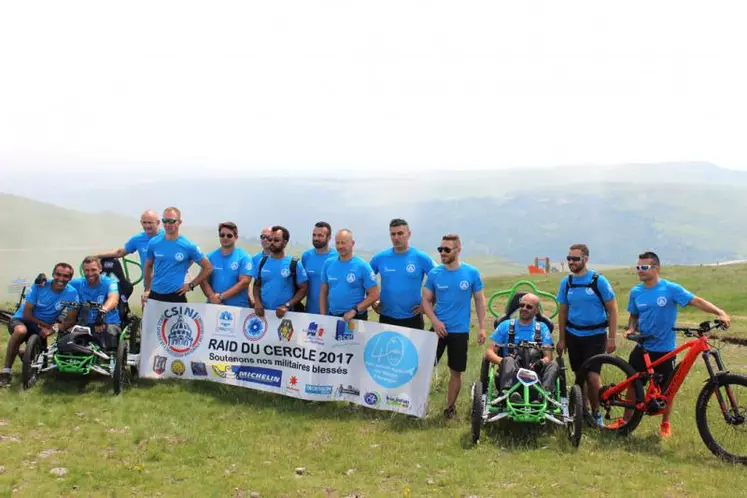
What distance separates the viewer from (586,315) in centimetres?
911

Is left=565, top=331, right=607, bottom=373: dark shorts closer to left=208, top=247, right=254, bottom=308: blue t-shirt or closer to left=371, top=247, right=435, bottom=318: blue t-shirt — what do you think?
left=371, top=247, right=435, bottom=318: blue t-shirt

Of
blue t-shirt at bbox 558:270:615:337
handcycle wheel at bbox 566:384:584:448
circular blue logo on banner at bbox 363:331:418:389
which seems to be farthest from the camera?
circular blue logo on banner at bbox 363:331:418:389

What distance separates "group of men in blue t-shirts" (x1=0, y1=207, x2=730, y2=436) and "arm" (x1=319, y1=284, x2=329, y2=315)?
0.02 meters

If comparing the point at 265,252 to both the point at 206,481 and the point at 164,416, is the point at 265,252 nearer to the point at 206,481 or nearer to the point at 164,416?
the point at 164,416

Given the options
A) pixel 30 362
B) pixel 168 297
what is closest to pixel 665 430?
pixel 168 297

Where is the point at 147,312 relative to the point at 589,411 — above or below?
above

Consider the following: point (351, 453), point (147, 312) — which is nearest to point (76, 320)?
point (147, 312)

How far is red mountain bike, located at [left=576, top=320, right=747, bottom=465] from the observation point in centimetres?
788

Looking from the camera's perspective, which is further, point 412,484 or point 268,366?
point 268,366

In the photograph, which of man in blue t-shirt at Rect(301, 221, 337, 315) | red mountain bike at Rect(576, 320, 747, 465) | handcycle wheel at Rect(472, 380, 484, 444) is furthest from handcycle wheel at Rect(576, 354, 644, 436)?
man in blue t-shirt at Rect(301, 221, 337, 315)

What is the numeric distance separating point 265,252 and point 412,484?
5.02 m

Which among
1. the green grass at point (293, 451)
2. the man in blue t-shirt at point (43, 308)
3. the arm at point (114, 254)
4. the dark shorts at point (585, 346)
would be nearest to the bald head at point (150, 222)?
the arm at point (114, 254)

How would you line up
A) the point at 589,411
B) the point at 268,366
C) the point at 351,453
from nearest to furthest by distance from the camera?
the point at 351,453 < the point at 589,411 < the point at 268,366

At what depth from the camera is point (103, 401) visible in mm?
10008
